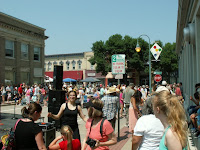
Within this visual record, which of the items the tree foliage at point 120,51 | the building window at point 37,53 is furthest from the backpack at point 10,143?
the tree foliage at point 120,51

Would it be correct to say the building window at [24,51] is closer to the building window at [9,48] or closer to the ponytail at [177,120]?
the building window at [9,48]

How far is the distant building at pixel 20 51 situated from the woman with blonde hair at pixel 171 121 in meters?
24.4

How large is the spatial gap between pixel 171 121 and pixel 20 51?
27386 millimetres

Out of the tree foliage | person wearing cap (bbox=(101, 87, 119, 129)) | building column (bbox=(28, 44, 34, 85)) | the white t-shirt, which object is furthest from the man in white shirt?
the tree foliage

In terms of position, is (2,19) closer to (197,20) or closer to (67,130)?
(197,20)

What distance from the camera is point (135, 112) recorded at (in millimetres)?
6078

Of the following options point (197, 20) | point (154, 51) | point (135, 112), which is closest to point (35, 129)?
point (135, 112)

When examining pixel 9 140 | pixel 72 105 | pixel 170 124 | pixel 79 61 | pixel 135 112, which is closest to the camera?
pixel 170 124

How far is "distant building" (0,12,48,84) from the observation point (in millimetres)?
24969

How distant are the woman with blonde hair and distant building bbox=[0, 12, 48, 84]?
80.2 ft

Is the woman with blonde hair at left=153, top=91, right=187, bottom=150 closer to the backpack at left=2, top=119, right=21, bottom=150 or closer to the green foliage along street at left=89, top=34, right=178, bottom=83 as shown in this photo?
the backpack at left=2, top=119, right=21, bottom=150

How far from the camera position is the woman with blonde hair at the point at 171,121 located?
2129 mm

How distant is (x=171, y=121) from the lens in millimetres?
2242

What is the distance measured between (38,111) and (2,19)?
24.6 m
